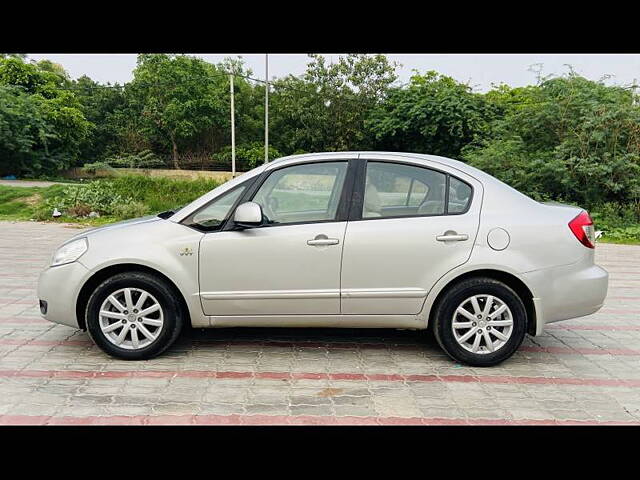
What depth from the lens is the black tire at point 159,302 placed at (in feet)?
15.9

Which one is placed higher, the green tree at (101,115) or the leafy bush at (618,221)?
the green tree at (101,115)

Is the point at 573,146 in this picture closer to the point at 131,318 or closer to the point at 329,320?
the point at 329,320

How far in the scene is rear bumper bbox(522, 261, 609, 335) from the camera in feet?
15.8

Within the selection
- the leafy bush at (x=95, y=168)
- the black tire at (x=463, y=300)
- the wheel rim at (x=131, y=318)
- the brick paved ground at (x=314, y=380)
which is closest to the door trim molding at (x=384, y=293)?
the black tire at (x=463, y=300)

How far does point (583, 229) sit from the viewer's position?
16.0ft

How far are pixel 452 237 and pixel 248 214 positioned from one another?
64.1 inches

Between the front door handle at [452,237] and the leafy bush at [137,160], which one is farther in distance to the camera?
the leafy bush at [137,160]

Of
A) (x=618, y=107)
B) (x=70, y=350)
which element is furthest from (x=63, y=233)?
(x=618, y=107)

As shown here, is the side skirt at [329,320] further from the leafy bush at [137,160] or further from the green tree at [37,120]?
the leafy bush at [137,160]

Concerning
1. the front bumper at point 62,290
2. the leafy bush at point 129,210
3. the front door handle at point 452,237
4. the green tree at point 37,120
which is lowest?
the leafy bush at point 129,210

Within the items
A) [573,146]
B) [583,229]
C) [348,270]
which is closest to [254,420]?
[348,270]

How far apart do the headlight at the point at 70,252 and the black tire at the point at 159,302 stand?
327 mm

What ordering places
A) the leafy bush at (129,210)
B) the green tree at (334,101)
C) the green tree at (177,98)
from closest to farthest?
the leafy bush at (129,210)
the green tree at (334,101)
the green tree at (177,98)
